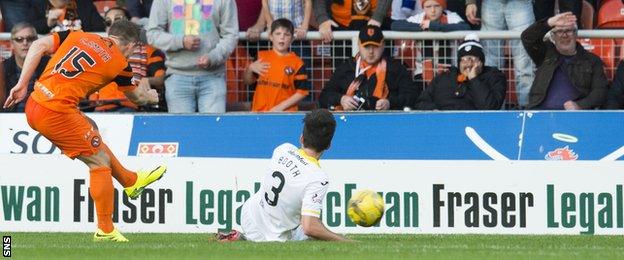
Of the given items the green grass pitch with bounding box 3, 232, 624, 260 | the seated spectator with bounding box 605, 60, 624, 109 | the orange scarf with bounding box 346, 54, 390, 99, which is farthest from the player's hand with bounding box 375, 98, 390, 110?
the green grass pitch with bounding box 3, 232, 624, 260

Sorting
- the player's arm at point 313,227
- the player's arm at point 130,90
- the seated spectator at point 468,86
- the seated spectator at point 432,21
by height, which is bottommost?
the player's arm at point 313,227

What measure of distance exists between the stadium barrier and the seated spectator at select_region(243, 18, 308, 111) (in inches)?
58.4

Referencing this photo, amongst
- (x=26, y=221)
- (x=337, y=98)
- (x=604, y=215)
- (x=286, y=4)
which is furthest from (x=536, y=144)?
(x=26, y=221)

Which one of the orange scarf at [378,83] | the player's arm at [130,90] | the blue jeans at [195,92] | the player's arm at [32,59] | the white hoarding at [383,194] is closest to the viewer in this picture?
the player's arm at [32,59]

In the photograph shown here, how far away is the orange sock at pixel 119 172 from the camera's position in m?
13.5

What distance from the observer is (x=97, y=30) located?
742 inches

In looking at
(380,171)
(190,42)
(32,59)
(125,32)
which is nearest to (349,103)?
(380,171)

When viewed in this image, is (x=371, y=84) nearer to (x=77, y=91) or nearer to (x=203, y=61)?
(x=203, y=61)

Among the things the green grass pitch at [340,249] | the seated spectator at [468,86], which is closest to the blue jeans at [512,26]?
the seated spectator at [468,86]

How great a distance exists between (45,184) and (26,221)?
423 millimetres

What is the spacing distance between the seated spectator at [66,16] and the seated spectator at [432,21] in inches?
147

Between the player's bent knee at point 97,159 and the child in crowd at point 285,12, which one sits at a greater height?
the child in crowd at point 285,12

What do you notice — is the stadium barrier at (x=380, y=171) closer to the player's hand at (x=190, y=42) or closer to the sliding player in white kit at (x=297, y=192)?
the player's hand at (x=190, y=42)

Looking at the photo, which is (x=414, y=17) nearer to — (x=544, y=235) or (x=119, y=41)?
(x=544, y=235)
